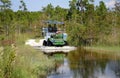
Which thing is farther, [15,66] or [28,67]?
[28,67]

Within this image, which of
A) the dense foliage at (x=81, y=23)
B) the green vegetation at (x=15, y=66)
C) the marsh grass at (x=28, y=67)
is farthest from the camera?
the dense foliage at (x=81, y=23)

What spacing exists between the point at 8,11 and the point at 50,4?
10.7 m

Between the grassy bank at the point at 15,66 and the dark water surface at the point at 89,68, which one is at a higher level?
the grassy bank at the point at 15,66

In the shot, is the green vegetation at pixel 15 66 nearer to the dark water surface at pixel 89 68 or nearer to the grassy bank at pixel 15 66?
the grassy bank at pixel 15 66

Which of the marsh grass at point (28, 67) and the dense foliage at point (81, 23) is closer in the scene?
the marsh grass at point (28, 67)

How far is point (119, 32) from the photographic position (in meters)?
35.8

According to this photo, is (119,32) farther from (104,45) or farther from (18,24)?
(18,24)

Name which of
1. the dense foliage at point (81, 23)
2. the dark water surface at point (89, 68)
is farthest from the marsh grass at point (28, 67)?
the dense foliage at point (81, 23)

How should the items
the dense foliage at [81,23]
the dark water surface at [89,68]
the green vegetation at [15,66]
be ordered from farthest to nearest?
the dense foliage at [81,23] → the dark water surface at [89,68] → the green vegetation at [15,66]

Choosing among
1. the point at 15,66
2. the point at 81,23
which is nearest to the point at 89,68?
the point at 15,66

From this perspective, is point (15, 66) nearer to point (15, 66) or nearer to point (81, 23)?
point (15, 66)

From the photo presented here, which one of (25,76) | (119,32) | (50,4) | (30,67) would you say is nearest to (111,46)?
(119,32)

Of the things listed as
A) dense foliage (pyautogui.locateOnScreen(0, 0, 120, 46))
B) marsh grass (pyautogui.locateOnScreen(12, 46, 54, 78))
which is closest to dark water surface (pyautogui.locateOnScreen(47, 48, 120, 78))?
marsh grass (pyautogui.locateOnScreen(12, 46, 54, 78))

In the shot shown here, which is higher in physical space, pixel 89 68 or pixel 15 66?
pixel 15 66
